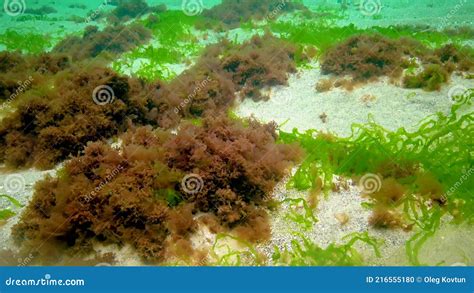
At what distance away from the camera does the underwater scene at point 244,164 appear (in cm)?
441

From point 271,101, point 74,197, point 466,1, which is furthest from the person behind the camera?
point 466,1

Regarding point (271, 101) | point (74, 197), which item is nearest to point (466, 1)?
point (271, 101)

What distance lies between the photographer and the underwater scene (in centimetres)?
441

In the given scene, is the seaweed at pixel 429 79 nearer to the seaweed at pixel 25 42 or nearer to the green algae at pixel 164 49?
the green algae at pixel 164 49

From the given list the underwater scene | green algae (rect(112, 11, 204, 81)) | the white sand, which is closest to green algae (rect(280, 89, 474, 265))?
the underwater scene

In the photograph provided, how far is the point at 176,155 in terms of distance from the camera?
5.11 m

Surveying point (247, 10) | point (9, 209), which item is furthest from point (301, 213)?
point (247, 10)

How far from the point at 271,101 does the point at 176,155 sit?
193 inches

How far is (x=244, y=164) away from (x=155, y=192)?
139 centimetres

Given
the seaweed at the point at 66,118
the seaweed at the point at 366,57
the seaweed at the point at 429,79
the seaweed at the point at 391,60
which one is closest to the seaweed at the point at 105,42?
the seaweed at the point at 66,118

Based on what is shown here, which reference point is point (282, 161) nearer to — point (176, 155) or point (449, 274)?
point (176, 155)

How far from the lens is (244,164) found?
496 cm

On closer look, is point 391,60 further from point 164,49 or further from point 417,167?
point 164,49

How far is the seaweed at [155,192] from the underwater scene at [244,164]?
0.02 metres
